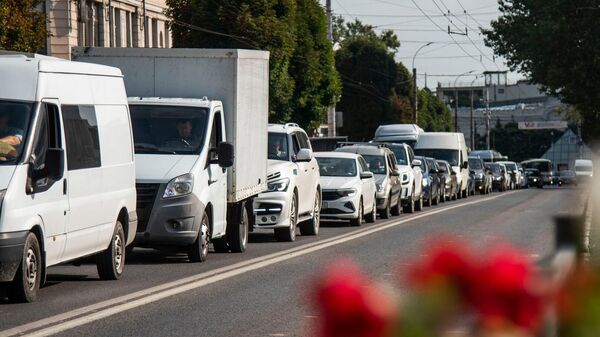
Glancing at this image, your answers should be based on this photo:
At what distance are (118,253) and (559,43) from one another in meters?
43.5

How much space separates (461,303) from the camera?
1.33 meters

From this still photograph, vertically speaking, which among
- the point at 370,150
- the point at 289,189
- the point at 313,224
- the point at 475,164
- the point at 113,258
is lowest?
the point at 313,224

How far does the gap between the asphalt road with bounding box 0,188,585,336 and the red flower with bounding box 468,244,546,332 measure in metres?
4.37

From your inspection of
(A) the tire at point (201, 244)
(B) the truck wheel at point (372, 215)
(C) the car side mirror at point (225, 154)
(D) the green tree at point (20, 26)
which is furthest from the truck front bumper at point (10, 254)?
(B) the truck wheel at point (372, 215)

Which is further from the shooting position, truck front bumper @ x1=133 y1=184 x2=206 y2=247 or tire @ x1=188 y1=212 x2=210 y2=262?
tire @ x1=188 y1=212 x2=210 y2=262

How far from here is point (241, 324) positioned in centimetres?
1102

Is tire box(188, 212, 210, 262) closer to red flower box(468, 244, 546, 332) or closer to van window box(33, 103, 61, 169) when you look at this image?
van window box(33, 103, 61, 169)

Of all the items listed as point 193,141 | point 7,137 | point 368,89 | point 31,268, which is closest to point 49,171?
point 7,137

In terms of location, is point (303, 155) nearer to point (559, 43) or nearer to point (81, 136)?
point (81, 136)

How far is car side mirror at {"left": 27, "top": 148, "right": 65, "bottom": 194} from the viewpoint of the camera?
12.7m

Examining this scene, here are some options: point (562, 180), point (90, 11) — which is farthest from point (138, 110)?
point (562, 180)

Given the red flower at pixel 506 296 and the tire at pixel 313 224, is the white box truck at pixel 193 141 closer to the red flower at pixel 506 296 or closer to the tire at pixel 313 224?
the tire at pixel 313 224

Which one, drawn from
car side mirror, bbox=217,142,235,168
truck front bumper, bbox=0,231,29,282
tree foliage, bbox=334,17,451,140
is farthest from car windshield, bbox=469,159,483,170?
truck front bumper, bbox=0,231,29,282

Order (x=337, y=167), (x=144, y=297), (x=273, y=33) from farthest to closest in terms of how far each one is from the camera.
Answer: (x=273, y=33)
(x=337, y=167)
(x=144, y=297)
